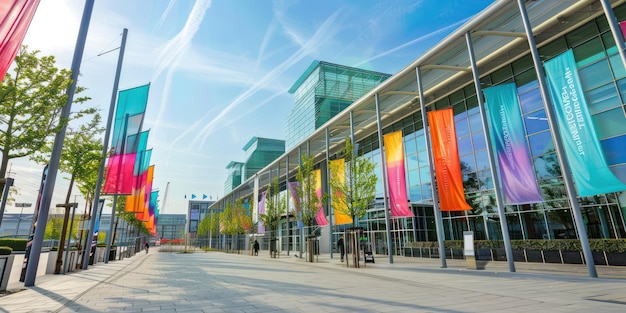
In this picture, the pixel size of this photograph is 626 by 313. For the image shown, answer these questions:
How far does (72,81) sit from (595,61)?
78.2 ft

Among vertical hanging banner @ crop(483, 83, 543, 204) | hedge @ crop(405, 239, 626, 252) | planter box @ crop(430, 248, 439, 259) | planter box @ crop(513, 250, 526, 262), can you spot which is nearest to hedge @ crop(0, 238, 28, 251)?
planter box @ crop(430, 248, 439, 259)

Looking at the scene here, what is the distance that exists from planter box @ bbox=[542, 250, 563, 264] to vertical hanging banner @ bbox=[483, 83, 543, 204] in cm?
535

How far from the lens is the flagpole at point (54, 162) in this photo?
949 cm

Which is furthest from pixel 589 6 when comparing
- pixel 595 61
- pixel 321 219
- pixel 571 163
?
pixel 321 219

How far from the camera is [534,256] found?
17.5 metres

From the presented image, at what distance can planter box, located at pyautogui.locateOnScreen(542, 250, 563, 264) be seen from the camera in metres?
16.3

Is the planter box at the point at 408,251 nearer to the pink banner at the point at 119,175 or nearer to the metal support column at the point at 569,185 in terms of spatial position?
the metal support column at the point at 569,185

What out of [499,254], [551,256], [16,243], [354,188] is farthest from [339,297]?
[16,243]

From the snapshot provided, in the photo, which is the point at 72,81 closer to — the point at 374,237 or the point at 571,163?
the point at 571,163

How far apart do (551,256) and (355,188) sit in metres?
10.8

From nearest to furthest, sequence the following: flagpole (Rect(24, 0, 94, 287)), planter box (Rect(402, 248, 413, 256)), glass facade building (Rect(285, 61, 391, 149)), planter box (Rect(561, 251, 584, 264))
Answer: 1. flagpole (Rect(24, 0, 94, 287))
2. planter box (Rect(561, 251, 584, 264))
3. planter box (Rect(402, 248, 413, 256))
4. glass facade building (Rect(285, 61, 391, 149))

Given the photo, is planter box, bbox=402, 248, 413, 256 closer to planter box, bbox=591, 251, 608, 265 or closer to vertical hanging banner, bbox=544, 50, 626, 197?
planter box, bbox=591, 251, 608, 265

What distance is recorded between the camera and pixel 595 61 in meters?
16.7

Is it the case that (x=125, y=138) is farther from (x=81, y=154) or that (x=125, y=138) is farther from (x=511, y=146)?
(x=511, y=146)
